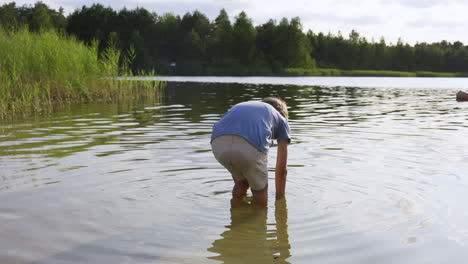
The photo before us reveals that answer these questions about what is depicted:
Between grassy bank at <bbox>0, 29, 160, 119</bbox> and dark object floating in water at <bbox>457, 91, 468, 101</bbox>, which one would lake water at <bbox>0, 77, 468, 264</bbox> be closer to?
dark object floating in water at <bbox>457, 91, 468, 101</bbox>

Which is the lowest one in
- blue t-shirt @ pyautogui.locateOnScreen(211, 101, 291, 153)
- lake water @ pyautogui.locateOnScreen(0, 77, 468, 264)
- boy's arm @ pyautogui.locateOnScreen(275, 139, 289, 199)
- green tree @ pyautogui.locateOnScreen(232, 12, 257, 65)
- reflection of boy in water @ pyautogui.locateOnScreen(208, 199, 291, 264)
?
reflection of boy in water @ pyautogui.locateOnScreen(208, 199, 291, 264)

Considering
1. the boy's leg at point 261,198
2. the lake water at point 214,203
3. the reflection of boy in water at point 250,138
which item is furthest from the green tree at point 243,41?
the reflection of boy in water at point 250,138

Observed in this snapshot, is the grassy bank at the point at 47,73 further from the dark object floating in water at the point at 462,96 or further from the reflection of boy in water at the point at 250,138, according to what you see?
the dark object floating in water at the point at 462,96

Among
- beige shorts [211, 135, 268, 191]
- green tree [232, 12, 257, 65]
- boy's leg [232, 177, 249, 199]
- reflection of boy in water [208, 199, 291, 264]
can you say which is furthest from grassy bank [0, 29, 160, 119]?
green tree [232, 12, 257, 65]

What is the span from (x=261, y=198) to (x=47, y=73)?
12.3m

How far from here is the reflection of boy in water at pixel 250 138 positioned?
455cm

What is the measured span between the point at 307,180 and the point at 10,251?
152 inches

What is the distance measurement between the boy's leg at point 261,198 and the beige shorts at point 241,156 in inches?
8.5

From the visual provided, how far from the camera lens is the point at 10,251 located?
3738 mm

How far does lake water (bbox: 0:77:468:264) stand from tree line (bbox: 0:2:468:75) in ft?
217

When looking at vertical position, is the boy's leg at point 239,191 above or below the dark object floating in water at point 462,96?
below

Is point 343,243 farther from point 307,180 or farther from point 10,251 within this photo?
point 10,251

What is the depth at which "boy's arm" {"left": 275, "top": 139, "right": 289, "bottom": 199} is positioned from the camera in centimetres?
481

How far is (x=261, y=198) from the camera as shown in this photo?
5.03 m
